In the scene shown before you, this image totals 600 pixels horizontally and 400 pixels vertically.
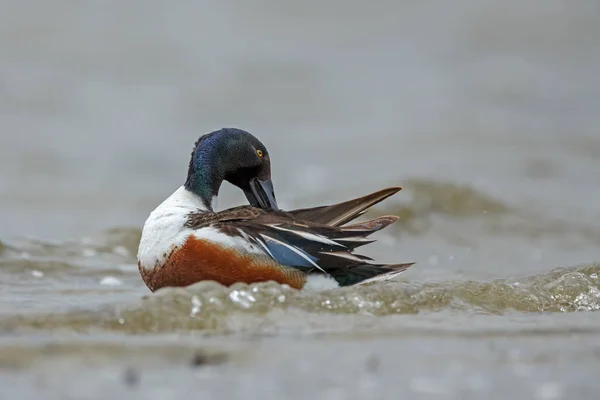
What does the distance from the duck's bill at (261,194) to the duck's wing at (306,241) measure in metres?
0.50

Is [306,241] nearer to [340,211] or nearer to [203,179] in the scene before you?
[340,211]

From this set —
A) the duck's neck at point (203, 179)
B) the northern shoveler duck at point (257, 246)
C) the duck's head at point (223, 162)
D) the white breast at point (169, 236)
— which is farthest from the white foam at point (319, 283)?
the duck's neck at point (203, 179)

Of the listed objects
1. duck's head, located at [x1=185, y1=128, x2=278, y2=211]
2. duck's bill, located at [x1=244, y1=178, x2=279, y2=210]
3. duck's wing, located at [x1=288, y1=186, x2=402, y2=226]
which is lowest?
duck's wing, located at [x1=288, y1=186, x2=402, y2=226]

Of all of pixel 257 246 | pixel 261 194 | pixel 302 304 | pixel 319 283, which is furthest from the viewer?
pixel 261 194

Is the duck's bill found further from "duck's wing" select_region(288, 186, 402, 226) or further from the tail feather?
the tail feather

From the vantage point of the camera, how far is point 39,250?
380 inches

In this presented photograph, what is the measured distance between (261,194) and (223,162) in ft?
1.06

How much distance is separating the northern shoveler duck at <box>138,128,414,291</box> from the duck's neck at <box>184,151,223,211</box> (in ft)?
0.46

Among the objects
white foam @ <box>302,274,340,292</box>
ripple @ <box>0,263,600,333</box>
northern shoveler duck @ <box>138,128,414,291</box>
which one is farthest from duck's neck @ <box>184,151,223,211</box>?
ripple @ <box>0,263,600,333</box>

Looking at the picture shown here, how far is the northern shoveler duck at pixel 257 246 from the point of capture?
19.9 ft

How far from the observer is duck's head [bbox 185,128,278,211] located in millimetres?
6898

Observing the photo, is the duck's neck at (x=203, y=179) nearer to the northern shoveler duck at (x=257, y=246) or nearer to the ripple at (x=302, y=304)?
the northern shoveler duck at (x=257, y=246)

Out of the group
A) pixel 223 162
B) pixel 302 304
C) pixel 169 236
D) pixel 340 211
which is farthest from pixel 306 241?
pixel 223 162

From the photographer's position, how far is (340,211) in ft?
22.0
